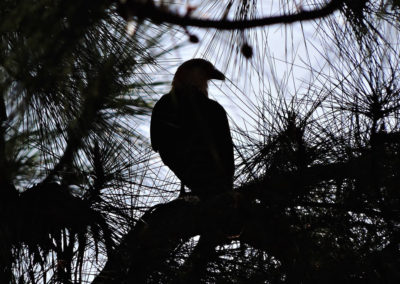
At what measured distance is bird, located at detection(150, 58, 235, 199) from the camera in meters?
1.67

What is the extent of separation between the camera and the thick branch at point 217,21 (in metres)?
1.12

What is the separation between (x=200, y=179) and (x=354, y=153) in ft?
1.64

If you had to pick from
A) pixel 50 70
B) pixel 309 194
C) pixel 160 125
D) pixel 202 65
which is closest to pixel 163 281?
pixel 309 194

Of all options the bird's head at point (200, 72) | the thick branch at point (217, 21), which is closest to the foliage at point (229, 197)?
the thick branch at point (217, 21)

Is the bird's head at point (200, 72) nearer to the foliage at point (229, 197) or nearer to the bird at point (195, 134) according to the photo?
the bird at point (195, 134)

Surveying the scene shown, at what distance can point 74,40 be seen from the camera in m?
1.01

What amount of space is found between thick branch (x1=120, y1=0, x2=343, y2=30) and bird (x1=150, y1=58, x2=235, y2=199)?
0.16m

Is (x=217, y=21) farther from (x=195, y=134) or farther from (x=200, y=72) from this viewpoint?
(x=200, y=72)

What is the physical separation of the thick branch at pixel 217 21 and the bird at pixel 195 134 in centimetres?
16

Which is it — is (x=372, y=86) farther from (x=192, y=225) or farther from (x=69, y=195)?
(x=69, y=195)

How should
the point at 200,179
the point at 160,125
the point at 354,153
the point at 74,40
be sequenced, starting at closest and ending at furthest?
the point at 74,40, the point at 354,153, the point at 200,179, the point at 160,125

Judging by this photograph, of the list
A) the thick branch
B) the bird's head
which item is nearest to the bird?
the bird's head

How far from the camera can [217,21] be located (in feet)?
4.46

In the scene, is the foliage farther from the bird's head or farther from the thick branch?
the bird's head
